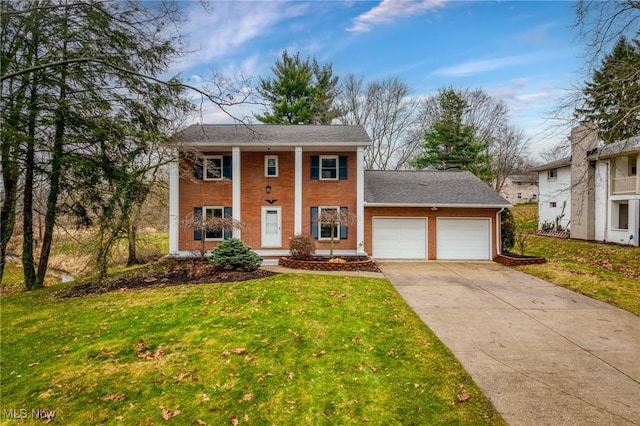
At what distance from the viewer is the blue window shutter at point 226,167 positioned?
48.5 feet

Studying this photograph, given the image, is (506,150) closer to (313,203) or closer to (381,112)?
(381,112)

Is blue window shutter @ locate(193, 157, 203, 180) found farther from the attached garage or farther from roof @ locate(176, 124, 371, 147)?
the attached garage

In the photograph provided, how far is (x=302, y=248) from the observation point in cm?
1306

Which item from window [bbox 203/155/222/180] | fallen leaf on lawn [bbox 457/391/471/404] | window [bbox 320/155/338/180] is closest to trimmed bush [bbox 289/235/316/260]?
window [bbox 320/155/338/180]

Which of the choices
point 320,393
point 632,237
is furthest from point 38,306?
point 632,237

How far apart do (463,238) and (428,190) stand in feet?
9.51

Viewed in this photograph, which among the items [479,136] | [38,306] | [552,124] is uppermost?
[479,136]

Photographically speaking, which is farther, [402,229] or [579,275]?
[402,229]

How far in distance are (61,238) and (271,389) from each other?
1243 centimetres

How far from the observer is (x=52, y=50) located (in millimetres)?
9531

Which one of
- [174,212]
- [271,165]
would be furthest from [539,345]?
[174,212]

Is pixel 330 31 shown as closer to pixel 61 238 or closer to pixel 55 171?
pixel 55 171

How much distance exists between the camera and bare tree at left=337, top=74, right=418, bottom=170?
2853 cm

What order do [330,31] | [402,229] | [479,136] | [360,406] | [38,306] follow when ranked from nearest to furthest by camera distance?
1. [360,406]
2. [38,306]
3. [330,31]
4. [402,229]
5. [479,136]
